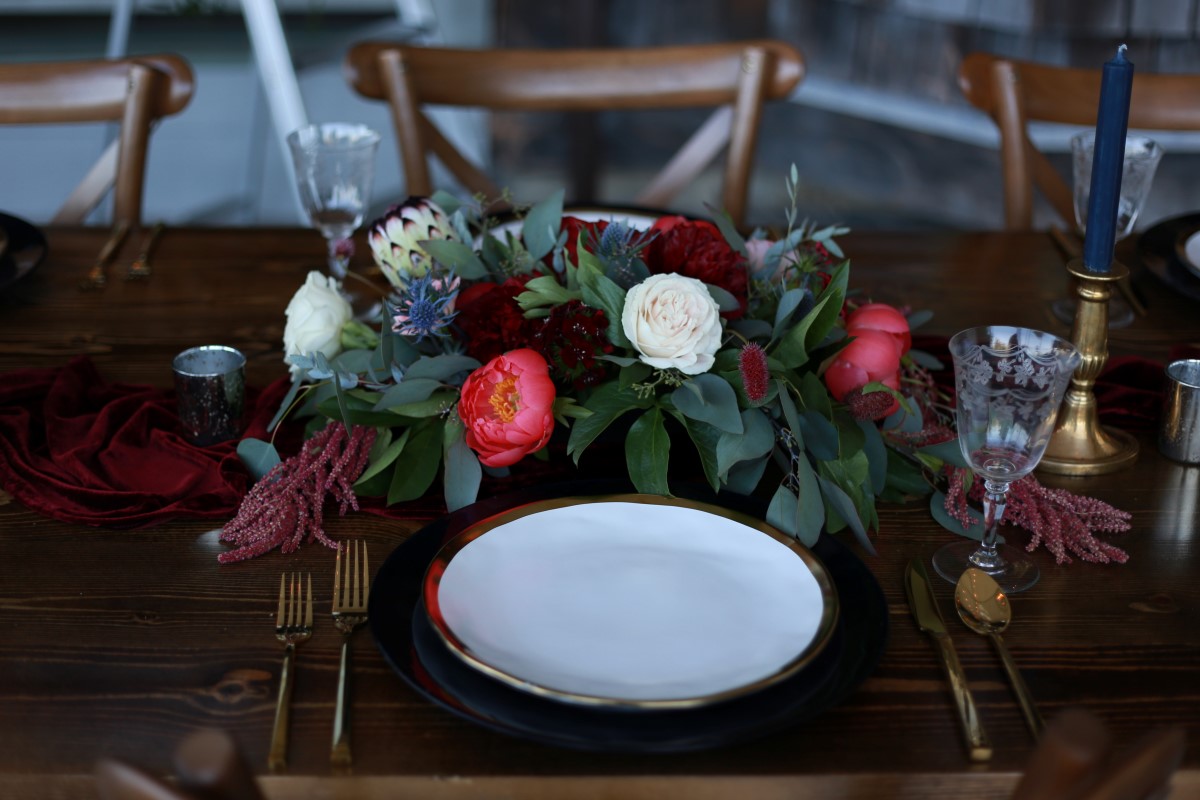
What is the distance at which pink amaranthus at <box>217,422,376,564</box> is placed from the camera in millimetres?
766

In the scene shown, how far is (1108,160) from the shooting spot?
0.78 m

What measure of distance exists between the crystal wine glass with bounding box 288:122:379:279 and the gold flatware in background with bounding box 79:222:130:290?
25cm

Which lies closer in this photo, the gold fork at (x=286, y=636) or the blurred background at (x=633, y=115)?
the gold fork at (x=286, y=636)

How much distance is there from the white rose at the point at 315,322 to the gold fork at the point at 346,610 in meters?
0.16

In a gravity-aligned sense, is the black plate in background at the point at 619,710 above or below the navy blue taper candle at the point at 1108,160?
below

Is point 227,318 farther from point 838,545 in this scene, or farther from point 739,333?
point 838,545

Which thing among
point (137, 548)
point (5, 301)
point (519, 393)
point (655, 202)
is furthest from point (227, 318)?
point (655, 202)

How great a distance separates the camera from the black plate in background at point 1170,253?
1.15 meters

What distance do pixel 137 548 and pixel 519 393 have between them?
28 centimetres

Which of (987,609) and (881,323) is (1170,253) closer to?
(881,323)

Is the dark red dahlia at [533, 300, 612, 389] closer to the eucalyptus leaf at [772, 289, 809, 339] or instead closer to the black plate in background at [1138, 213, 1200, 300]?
the eucalyptus leaf at [772, 289, 809, 339]

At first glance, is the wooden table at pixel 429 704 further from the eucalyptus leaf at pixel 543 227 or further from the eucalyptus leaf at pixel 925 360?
the eucalyptus leaf at pixel 543 227

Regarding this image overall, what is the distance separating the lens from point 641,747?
0.55 metres

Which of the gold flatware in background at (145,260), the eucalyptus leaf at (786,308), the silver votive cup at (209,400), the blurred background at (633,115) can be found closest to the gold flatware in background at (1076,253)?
the eucalyptus leaf at (786,308)
